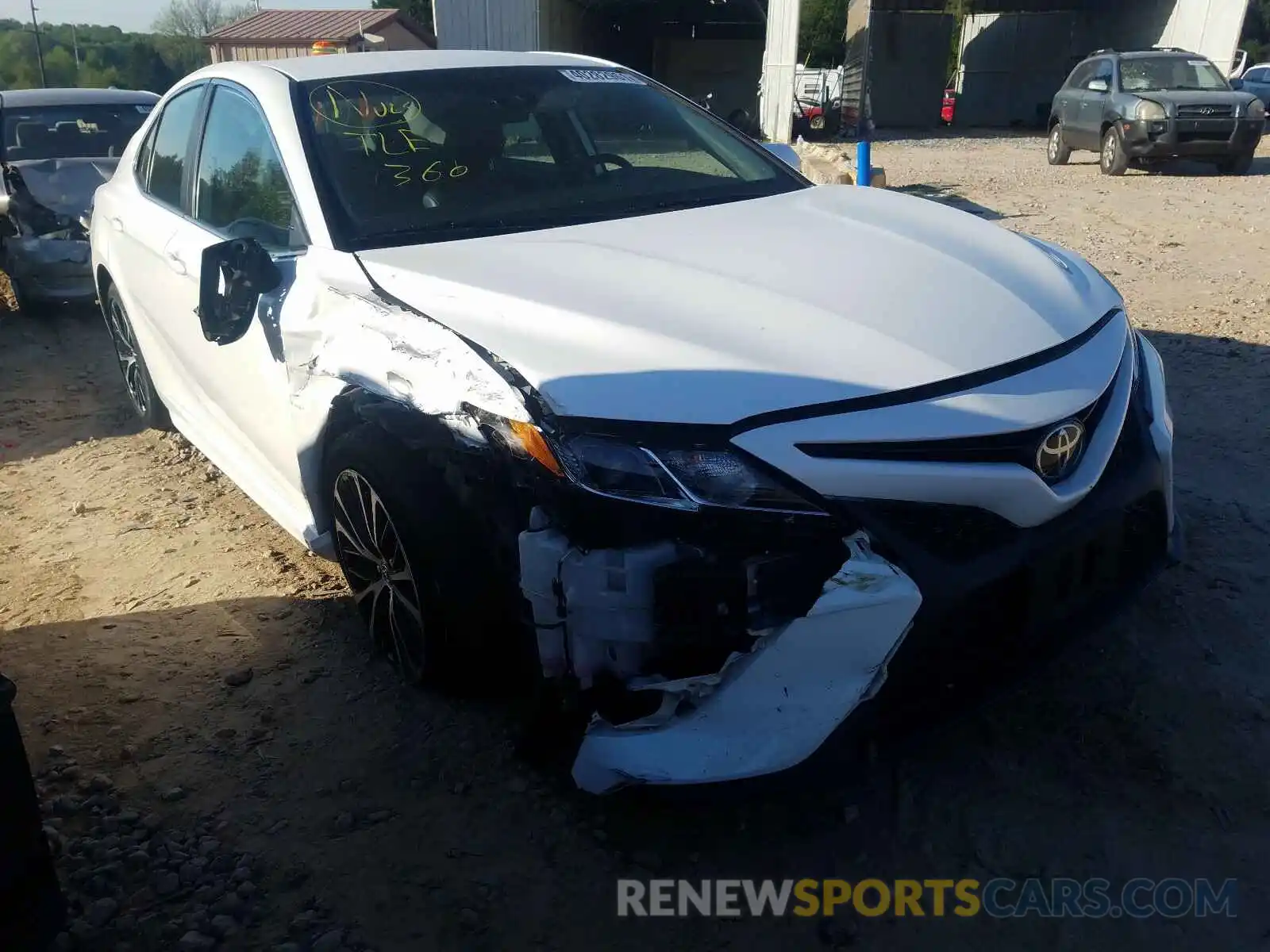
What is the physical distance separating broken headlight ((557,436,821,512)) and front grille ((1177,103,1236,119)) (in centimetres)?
1365

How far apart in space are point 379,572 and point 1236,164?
14.8 metres

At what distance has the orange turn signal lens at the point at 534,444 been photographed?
2.11m

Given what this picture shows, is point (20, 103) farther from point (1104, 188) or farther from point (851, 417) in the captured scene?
point (1104, 188)

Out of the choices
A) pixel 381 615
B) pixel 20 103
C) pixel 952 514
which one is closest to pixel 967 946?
pixel 952 514

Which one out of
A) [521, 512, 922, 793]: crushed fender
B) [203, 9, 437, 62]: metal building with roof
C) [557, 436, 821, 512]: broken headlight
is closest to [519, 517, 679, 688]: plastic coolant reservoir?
[521, 512, 922, 793]: crushed fender

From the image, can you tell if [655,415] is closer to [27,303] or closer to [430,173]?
[430,173]

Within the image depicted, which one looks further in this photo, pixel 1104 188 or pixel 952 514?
pixel 1104 188

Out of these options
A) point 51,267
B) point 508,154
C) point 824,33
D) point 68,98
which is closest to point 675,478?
point 508,154

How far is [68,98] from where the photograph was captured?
328 inches

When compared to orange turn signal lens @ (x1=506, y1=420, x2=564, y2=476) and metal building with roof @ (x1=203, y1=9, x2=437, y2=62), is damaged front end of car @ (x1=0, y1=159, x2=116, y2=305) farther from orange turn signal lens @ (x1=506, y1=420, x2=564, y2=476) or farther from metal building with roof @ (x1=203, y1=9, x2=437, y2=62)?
metal building with roof @ (x1=203, y1=9, x2=437, y2=62)

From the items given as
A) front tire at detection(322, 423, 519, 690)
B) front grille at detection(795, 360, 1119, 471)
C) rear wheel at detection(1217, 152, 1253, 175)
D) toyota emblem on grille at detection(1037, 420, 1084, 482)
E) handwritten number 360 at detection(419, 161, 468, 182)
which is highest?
handwritten number 360 at detection(419, 161, 468, 182)

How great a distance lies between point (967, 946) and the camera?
208 cm

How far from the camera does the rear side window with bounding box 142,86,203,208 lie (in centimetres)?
394

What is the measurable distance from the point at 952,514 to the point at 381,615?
61.8 inches
